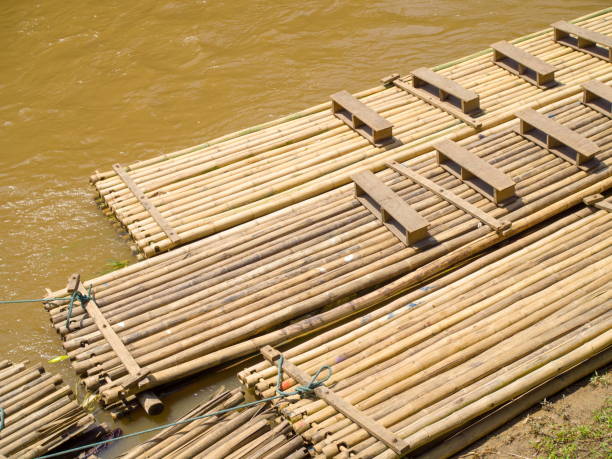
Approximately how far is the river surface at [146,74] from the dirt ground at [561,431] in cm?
601

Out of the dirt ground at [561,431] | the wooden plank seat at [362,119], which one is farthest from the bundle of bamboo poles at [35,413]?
the wooden plank seat at [362,119]

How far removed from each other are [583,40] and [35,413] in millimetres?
11808

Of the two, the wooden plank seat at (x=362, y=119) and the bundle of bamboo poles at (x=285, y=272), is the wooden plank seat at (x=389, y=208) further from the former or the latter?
the wooden plank seat at (x=362, y=119)

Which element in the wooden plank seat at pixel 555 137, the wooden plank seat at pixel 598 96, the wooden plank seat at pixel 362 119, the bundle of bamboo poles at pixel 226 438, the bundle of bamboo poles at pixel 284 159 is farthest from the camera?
the wooden plank seat at pixel 362 119

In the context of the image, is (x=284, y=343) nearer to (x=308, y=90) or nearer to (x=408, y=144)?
(x=408, y=144)

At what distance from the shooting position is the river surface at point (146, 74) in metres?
12.2

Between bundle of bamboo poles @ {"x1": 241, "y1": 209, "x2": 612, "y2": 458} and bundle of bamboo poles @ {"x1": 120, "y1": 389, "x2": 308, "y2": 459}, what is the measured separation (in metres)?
0.21

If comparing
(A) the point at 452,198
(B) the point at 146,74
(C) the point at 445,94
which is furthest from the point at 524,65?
(B) the point at 146,74

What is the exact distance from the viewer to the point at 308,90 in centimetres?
1548

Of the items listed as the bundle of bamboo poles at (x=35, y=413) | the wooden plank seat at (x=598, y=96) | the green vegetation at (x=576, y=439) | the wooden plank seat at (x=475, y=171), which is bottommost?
the green vegetation at (x=576, y=439)

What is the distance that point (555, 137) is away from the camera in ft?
37.5

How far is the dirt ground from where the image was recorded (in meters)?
7.79

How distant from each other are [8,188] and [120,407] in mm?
6161

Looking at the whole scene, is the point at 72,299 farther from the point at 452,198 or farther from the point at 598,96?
the point at 598,96
